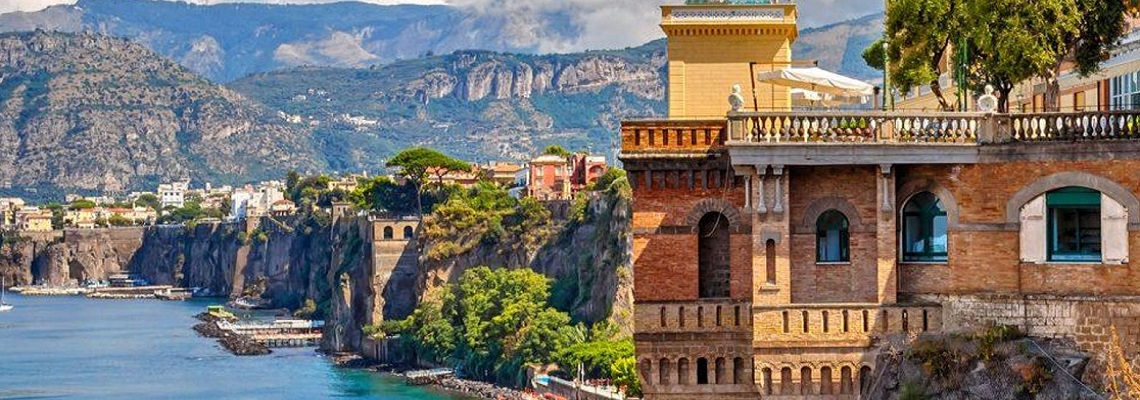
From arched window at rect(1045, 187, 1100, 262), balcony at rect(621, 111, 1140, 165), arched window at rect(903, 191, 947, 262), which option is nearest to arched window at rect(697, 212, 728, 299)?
balcony at rect(621, 111, 1140, 165)

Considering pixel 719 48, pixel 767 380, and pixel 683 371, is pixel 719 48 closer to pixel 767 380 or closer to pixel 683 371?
pixel 683 371

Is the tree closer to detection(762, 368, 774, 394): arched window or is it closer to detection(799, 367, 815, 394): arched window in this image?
detection(799, 367, 815, 394): arched window

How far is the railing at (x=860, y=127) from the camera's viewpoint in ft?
106

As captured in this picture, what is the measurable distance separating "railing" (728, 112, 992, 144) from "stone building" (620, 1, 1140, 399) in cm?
2

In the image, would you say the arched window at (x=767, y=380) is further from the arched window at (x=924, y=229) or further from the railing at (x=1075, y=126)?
the railing at (x=1075, y=126)

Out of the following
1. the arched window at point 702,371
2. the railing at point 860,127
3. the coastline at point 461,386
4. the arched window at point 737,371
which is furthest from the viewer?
the coastline at point 461,386

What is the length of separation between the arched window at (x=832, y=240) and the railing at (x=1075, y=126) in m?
3.11

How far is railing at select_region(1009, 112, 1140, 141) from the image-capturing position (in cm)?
3155

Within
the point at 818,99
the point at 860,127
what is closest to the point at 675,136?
the point at 860,127

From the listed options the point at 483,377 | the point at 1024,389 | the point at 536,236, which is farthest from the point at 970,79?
the point at 536,236

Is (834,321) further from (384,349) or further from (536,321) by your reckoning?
(384,349)

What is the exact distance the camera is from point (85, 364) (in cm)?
19600

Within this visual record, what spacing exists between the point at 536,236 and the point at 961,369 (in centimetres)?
15455

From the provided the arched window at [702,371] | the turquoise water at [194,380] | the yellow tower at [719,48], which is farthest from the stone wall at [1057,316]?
the turquoise water at [194,380]
